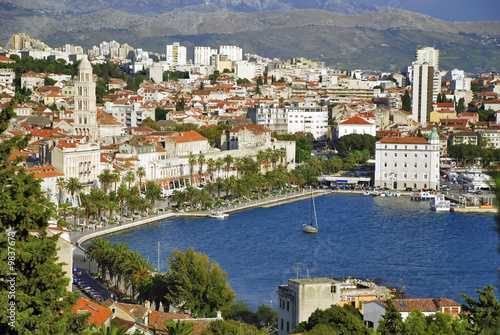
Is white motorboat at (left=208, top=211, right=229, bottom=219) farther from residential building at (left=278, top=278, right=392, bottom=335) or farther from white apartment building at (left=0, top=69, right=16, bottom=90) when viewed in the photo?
white apartment building at (left=0, top=69, right=16, bottom=90)

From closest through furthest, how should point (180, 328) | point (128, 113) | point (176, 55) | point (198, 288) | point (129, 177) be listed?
point (180, 328)
point (198, 288)
point (129, 177)
point (128, 113)
point (176, 55)

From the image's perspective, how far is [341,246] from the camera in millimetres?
20641

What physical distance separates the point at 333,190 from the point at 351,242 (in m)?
10.3

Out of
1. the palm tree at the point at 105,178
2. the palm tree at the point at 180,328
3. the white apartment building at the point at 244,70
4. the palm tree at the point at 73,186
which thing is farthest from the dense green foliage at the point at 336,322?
the white apartment building at the point at 244,70

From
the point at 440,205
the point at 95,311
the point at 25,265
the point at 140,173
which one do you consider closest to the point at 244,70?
the point at 440,205

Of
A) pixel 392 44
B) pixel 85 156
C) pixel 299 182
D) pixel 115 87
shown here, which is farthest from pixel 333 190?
pixel 392 44

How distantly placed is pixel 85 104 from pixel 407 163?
11416mm

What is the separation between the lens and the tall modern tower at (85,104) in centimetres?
3058

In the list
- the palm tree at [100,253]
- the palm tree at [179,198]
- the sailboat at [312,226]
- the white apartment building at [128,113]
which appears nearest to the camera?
the palm tree at [100,253]

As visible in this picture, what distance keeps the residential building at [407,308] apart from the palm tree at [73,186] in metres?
12.9

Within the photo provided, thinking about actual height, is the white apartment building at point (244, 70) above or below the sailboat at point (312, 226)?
above

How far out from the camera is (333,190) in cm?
3139

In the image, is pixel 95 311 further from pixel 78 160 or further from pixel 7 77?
pixel 7 77

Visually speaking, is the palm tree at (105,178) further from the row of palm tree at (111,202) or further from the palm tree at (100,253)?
the palm tree at (100,253)
